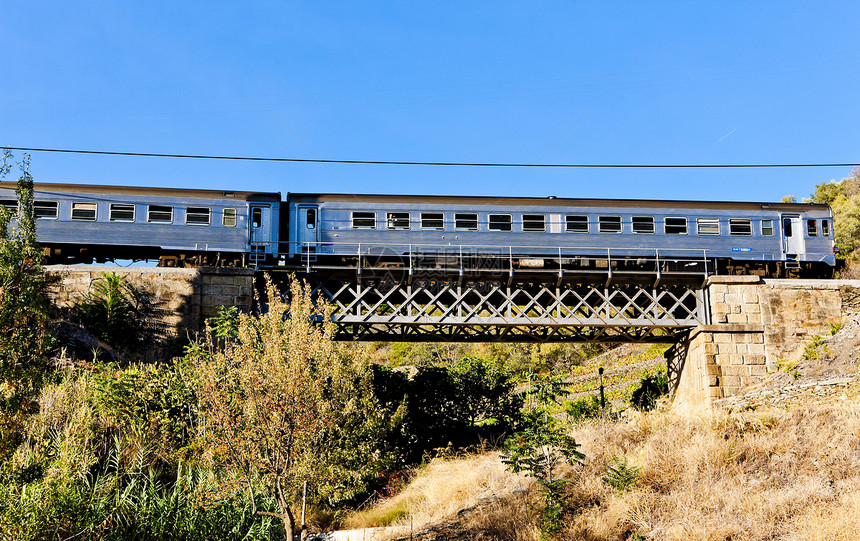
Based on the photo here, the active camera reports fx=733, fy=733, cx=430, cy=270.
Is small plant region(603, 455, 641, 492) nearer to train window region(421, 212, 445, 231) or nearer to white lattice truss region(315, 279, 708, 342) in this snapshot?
white lattice truss region(315, 279, 708, 342)

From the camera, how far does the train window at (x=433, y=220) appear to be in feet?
85.4

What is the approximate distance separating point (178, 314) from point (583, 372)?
87.8ft

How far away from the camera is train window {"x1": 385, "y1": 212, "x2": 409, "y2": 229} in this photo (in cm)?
2589

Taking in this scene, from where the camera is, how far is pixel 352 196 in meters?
25.7

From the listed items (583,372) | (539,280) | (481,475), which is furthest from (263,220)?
(583,372)

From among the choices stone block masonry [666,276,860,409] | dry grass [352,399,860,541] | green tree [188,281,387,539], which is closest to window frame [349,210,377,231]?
dry grass [352,399,860,541]

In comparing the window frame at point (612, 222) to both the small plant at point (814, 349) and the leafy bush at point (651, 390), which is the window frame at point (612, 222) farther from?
the small plant at point (814, 349)

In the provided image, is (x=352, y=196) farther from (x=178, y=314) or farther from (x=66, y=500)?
(x=66, y=500)

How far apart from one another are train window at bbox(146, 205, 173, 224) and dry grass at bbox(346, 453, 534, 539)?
505 inches

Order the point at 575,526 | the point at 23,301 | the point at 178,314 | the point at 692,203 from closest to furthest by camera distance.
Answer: the point at 23,301
the point at 575,526
the point at 178,314
the point at 692,203

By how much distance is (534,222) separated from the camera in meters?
26.5

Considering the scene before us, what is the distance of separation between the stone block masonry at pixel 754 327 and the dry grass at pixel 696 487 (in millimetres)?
6205

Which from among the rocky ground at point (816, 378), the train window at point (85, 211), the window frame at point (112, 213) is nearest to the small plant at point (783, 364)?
the rocky ground at point (816, 378)

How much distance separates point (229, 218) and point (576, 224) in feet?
40.5
